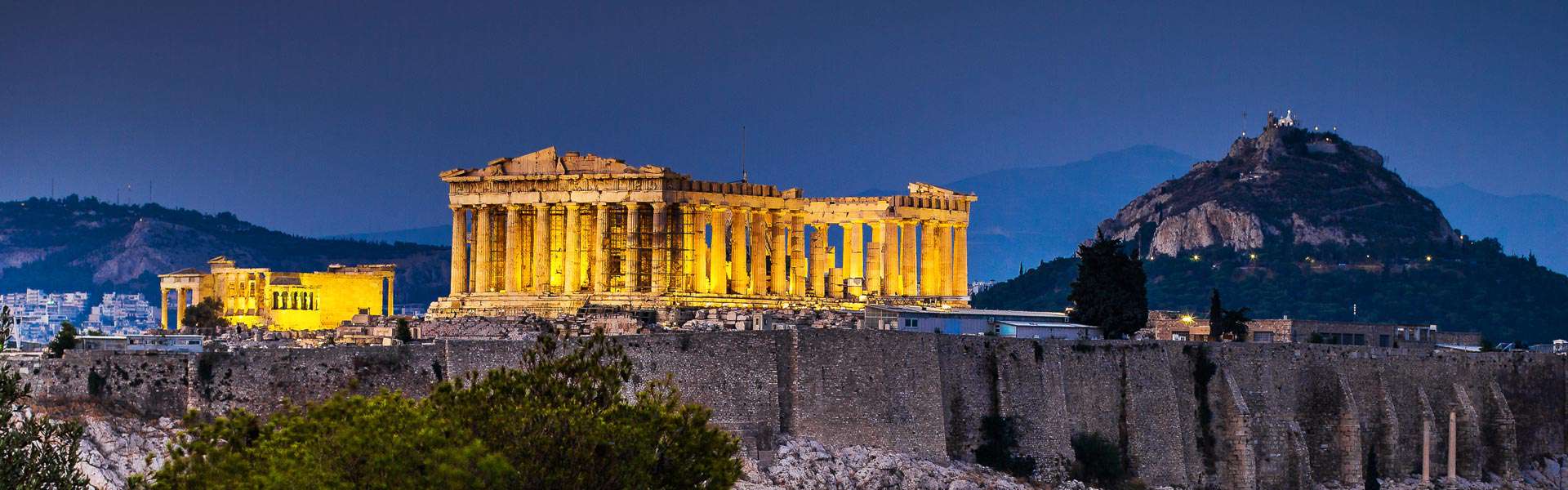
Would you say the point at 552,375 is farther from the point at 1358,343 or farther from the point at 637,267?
the point at 1358,343

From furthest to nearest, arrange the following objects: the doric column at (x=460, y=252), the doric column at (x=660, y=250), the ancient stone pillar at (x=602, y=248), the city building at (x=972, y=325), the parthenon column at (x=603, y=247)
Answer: the doric column at (x=460, y=252), the parthenon column at (x=603, y=247), the ancient stone pillar at (x=602, y=248), the doric column at (x=660, y=250), the city building at (x=972, y=325)

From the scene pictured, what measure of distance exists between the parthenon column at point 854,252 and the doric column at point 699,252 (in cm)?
1021

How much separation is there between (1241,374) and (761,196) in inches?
780

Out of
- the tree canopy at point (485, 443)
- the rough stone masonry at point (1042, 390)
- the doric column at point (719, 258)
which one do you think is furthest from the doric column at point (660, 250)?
the tree canopy at point (485, 443)

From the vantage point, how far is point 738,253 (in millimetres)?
83312

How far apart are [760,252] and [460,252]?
10.6m

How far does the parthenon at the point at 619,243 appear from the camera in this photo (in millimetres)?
Result: 79688

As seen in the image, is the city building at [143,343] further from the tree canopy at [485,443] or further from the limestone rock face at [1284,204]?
the limestone rock face at [1284,204]

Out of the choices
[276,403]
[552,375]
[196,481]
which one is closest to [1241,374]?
[276,403]

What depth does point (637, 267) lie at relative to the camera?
7956 centimetres

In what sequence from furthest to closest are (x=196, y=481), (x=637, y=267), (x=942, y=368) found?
(x=637, y=267) → (x=942, y=368) → (x=196, y=481)

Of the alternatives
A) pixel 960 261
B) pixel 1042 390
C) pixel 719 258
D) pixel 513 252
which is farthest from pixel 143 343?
pixel 960 261

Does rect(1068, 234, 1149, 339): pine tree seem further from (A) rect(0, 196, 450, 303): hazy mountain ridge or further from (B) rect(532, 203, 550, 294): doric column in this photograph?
(A) rect(0, 196, 450, 303): hazy mountain ridge

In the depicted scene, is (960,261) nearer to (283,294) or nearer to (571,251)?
(571,251)
